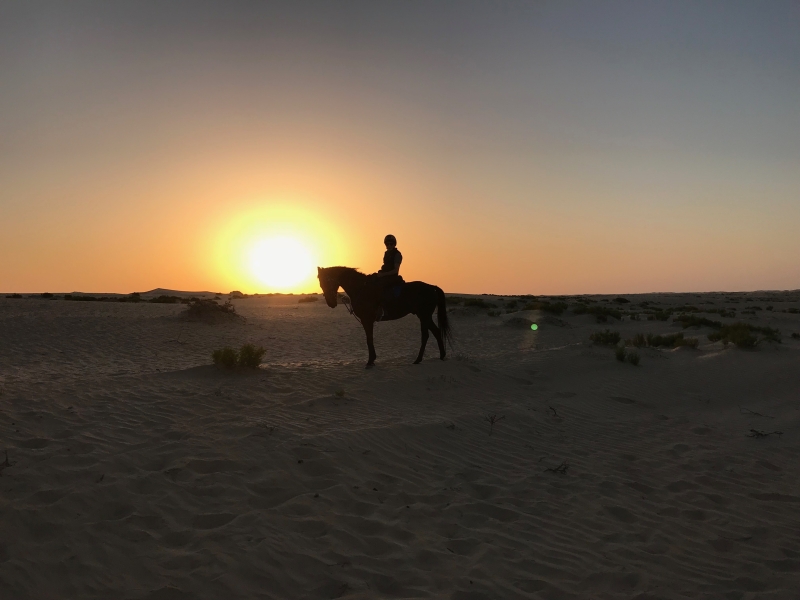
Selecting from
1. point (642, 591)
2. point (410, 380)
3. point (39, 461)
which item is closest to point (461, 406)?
point (410, 380)

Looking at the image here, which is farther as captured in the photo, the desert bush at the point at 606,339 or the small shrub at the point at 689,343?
the desert bush at the point at 606,339

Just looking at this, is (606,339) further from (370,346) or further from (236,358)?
(236,358)

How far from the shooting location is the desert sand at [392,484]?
14.5 feet

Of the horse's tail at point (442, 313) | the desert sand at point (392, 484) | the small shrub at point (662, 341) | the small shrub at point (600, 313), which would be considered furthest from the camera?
the small shrub at point (600, 313)

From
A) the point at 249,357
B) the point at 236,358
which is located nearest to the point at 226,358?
the point at 236,358

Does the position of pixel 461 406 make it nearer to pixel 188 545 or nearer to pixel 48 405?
pixel 188 545

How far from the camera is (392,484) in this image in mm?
6336

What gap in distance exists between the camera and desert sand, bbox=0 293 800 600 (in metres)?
4.41

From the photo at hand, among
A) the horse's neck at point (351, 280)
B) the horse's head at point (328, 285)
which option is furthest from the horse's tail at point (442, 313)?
the horse's head at point (328, 285)

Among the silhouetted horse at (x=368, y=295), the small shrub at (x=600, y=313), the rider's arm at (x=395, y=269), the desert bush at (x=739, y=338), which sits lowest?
the desert bush at (x=739, y=338)

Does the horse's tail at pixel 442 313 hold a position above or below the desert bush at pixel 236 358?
above

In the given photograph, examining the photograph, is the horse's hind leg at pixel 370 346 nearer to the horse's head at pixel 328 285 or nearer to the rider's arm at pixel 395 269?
the horse's head at pixel 328 285

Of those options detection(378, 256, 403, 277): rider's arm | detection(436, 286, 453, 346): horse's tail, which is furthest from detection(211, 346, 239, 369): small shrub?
detection(436, 286, 453, 346): horse's tail

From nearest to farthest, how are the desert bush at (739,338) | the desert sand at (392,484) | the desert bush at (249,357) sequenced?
the desert sand at (392,484) → the desert bush at (249,357) → the desert bush at (739,338)
